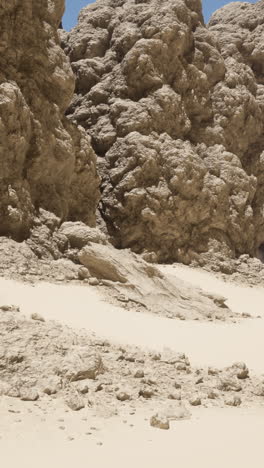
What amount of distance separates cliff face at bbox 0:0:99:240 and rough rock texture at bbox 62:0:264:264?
4.48m

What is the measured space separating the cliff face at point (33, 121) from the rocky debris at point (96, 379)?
19.8 feet

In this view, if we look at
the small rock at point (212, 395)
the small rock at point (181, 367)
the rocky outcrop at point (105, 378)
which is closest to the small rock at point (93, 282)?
the rocky outcrop at point (105, 378)

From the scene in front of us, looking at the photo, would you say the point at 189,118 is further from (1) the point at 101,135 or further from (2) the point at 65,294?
(2) the point at 65,294

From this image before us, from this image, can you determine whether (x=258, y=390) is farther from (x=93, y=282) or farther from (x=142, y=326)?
(x=93, y=282)

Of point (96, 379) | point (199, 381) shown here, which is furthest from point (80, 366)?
point (199, 381)

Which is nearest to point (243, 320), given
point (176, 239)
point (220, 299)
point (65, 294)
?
point (220, 299)

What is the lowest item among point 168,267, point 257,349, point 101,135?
point 168,267

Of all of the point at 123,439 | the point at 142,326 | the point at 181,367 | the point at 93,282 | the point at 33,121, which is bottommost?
the point at 93,282

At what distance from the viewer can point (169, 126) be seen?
1853 cm

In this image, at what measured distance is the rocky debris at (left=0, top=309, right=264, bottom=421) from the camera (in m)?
3.86

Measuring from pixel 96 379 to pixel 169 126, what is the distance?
1561 cm

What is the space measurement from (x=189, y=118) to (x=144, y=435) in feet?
58.2

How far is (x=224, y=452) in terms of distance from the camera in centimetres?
325

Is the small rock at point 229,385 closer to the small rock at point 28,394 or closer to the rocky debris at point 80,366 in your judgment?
the rocky debris at point 80,366
